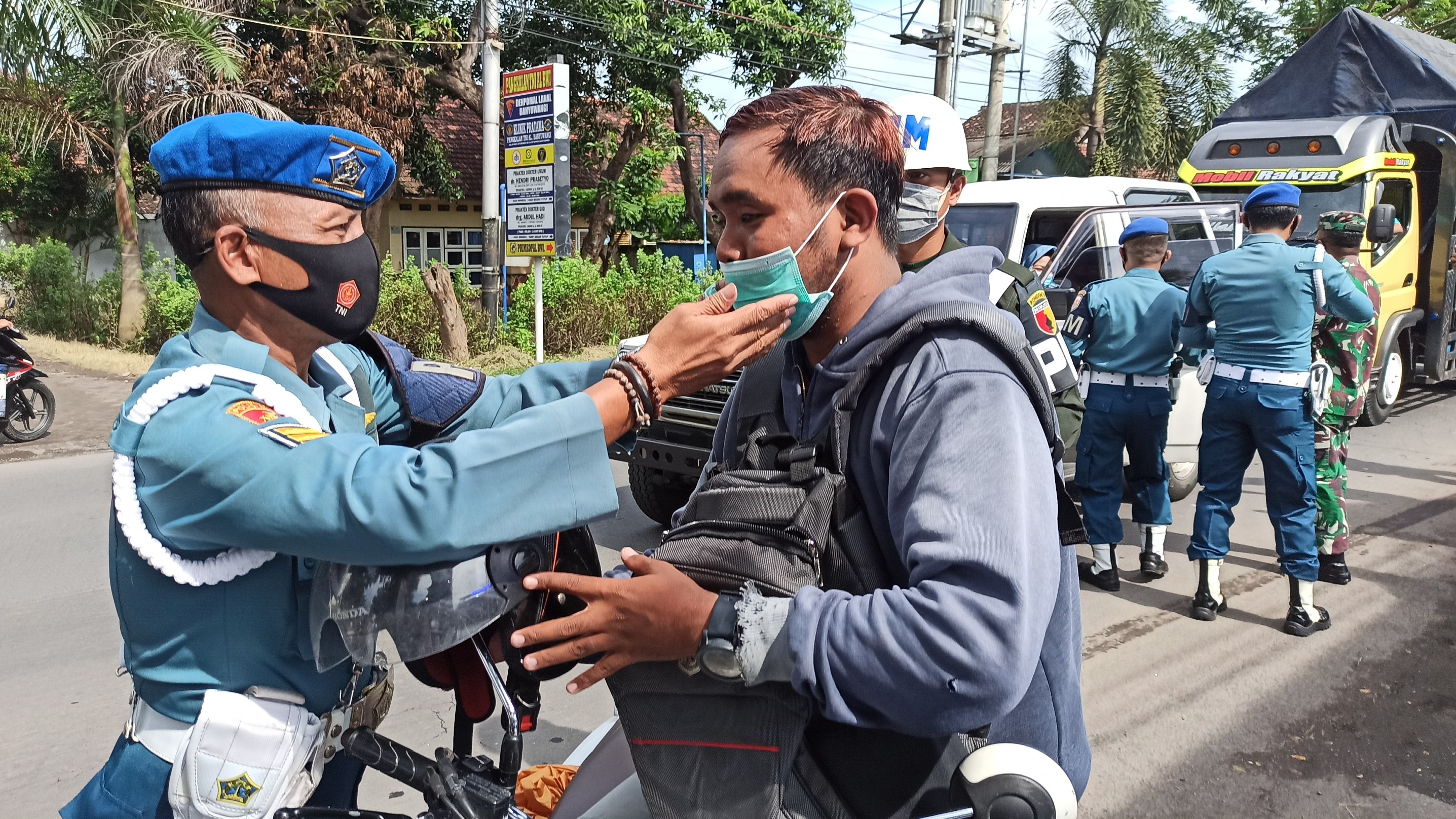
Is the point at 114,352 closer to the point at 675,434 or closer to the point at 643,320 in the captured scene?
the point at 643,320

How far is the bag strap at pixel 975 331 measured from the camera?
146 cm

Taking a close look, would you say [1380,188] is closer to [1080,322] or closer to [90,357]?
[1080,322]

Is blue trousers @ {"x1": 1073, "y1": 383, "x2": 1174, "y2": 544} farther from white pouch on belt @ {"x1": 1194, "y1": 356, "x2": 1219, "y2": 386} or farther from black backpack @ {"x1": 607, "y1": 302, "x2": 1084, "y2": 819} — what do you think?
black backpack @ {"x1": 607, "y1": 302, "x2": 1084, "y2": 819}

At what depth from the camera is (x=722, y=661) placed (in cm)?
136

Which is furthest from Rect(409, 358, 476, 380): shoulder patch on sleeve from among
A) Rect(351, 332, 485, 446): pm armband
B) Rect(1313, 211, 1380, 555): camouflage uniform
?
Rect(1313, 211, 1380, 555): camouflage uniform

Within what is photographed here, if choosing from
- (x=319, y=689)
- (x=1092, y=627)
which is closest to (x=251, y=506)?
(x=319, y=689)

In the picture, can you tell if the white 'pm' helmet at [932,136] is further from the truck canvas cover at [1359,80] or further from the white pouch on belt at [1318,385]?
the truck canvas cover at [1359,80]

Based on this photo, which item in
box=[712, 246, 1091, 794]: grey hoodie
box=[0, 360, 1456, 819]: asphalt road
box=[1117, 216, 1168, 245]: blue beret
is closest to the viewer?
box=[712, 246, 1091, 794]: grey hoodie

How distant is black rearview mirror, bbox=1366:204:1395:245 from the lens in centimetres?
883

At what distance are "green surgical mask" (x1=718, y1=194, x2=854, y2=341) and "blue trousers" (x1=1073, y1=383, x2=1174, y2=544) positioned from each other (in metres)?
4.65

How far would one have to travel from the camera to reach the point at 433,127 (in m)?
24.9

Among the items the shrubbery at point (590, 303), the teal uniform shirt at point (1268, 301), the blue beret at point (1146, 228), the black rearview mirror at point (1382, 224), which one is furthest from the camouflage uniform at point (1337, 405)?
the shrubbery at point (590, 303)

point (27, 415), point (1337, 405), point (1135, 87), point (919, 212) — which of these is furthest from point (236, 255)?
point (1135, 87)

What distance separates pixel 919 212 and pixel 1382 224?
671 centimetres
